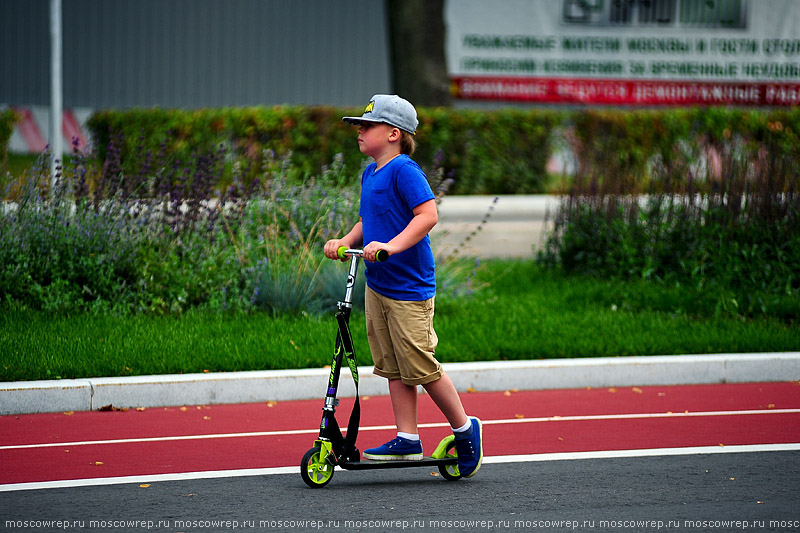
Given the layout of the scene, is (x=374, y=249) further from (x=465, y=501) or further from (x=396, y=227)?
(x=465, y=501)

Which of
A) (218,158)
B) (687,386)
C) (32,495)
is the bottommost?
(687,386)

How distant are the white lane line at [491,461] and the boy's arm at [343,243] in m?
1.22

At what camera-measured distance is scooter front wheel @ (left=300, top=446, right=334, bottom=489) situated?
5180mm

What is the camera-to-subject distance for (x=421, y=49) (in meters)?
18.7

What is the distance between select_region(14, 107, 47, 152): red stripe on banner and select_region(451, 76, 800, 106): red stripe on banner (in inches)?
315

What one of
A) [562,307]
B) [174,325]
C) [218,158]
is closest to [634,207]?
[562,307]

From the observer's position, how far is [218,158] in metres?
9.87

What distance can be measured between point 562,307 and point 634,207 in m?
1.71

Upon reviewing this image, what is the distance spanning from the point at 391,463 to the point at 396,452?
0.23ft

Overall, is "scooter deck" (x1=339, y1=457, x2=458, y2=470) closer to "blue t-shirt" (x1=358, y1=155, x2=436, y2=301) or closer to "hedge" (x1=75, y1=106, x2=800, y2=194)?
"blue t-shirt" (x1=358, y1=155, x2=436, y2=301)

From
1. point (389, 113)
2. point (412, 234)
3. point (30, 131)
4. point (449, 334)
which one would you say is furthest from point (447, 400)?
point (30, 131)

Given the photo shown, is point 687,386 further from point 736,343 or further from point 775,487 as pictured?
point 775,487

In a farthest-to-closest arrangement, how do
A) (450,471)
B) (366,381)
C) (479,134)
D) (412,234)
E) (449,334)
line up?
(479,134) → (449,334) → (366,381) → (450,471) → (412,234)

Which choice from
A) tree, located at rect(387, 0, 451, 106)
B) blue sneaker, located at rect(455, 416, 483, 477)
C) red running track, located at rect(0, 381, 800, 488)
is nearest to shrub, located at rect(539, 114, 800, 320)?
red running track, located at rect(0, 381, 800, 488)
